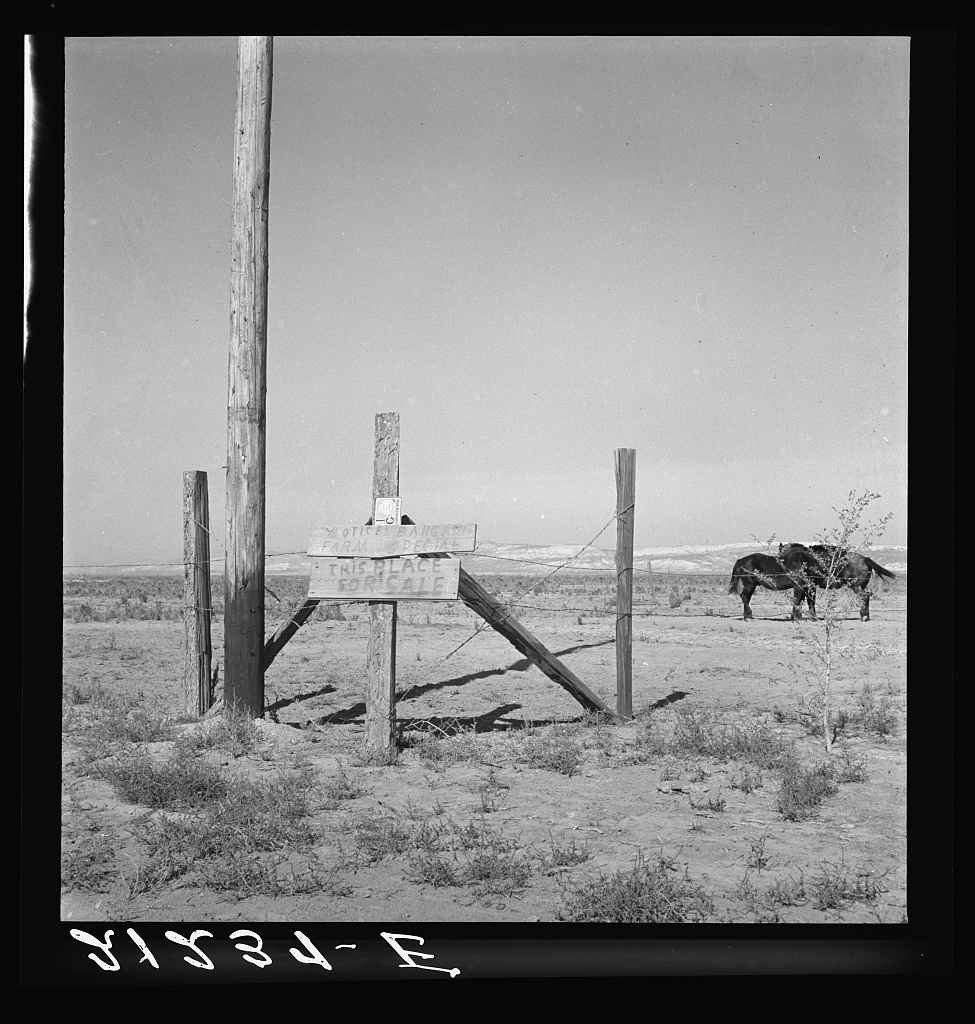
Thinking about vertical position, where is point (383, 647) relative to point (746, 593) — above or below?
above

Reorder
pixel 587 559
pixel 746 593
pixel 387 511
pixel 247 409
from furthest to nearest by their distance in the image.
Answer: pixel 587 559 → pixel 746 593 → pixel 247 409 → pixel 387 511

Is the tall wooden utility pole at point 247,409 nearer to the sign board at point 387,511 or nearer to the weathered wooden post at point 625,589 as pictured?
the sign board at point 387,511

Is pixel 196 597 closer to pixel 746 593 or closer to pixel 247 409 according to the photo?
pixel 247 409

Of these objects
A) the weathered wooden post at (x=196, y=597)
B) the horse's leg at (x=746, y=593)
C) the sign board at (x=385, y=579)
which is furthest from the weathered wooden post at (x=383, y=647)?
the horse's leg at (x=746, y=593)

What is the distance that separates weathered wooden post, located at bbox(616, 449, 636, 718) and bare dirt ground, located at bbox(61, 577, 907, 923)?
36cm

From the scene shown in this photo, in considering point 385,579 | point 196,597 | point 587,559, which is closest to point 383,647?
point 385,579

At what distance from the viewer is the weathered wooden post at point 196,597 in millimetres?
8320

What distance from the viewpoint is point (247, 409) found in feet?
26.2

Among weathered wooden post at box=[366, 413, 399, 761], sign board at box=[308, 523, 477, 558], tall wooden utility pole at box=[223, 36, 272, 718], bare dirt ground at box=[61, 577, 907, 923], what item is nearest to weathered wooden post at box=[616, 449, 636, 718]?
bare dirt ground at box=[61, 577, 907, 923]

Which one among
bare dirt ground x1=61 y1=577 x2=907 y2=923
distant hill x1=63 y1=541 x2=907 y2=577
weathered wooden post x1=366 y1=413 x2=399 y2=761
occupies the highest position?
weathered wooden post x1=366 y1=413 x2=399 y2=761

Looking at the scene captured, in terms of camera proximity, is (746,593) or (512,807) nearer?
(512,807)

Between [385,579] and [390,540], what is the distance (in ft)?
1.08

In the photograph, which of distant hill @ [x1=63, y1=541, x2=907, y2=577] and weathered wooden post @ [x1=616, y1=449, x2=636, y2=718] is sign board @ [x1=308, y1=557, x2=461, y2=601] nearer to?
weathered wooden post @ [x1=616, y1=449, x2=636, y2=718]

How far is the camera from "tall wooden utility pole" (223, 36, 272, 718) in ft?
26.1
